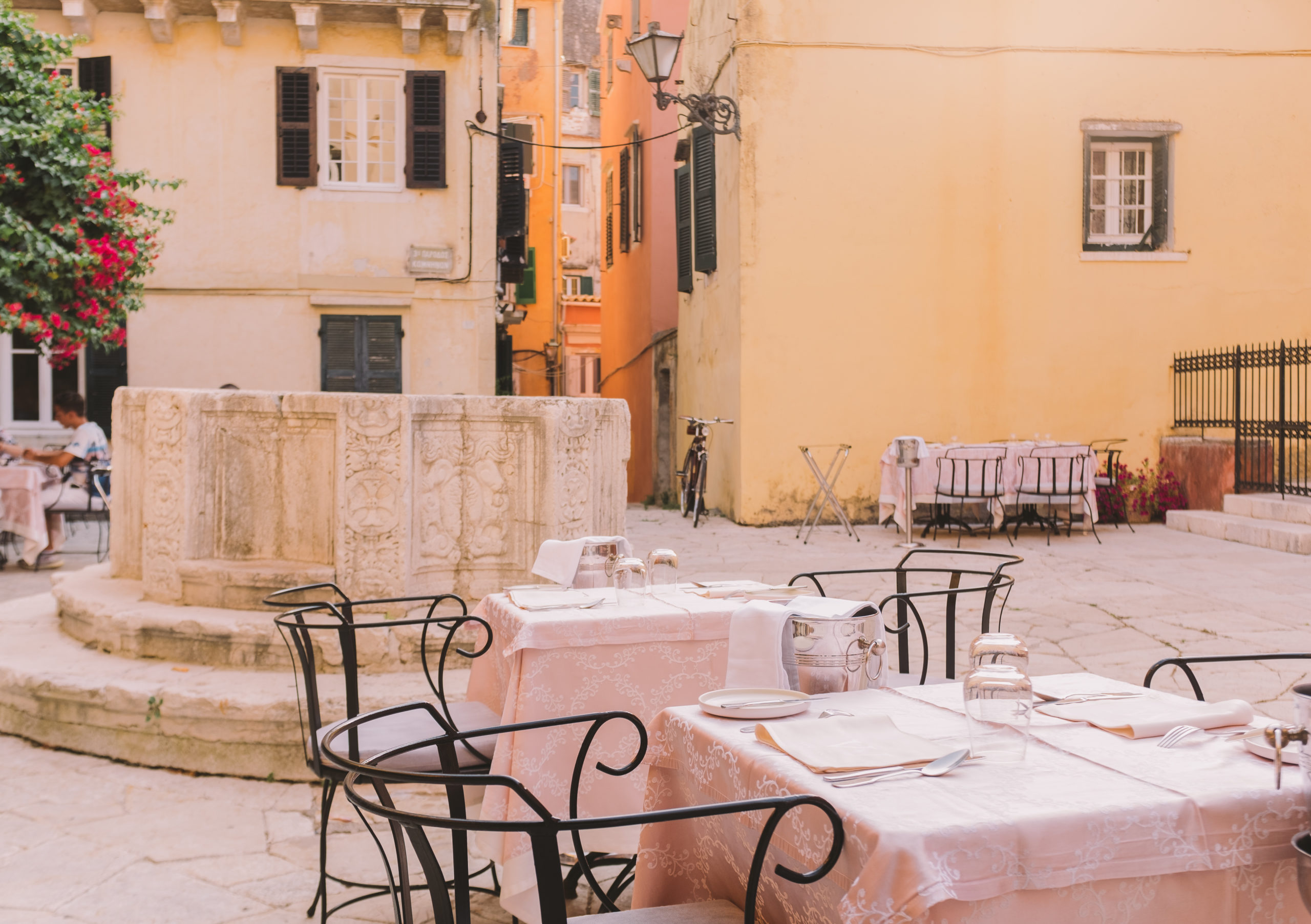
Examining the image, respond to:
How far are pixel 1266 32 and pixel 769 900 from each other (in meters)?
14.6

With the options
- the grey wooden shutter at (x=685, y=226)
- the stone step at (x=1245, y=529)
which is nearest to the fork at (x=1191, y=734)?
the stone step at (x=1245, y=529)

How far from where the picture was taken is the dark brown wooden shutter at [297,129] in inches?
547

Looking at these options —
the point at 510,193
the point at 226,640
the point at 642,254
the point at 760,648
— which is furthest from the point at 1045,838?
the point at 642,254

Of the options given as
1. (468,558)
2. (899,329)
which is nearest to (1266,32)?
(899,329)

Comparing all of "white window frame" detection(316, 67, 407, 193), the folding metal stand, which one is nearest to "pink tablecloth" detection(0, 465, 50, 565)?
"white window frame" detection(316, 67, 407, 193)

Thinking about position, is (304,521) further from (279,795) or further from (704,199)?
(704,199)

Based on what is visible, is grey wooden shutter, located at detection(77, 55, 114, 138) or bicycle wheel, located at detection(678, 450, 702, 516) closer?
bicycle wheel, located at detection(678, 450, 702, 516)

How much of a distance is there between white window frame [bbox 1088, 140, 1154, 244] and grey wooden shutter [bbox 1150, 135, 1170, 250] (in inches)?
1.6

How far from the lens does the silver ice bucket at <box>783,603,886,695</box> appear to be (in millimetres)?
2447

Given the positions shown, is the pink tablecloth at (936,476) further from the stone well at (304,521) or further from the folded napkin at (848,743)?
the folded napkin at (848,743)

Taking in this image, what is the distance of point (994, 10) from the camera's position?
13.2 metres

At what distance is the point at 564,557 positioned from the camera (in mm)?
3916

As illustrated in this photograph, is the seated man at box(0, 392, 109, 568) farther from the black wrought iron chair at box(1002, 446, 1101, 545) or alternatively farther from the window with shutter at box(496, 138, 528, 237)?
the black wrought iron chair at box(1002, 446, 1101, 545)

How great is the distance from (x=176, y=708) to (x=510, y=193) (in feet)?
38.5
